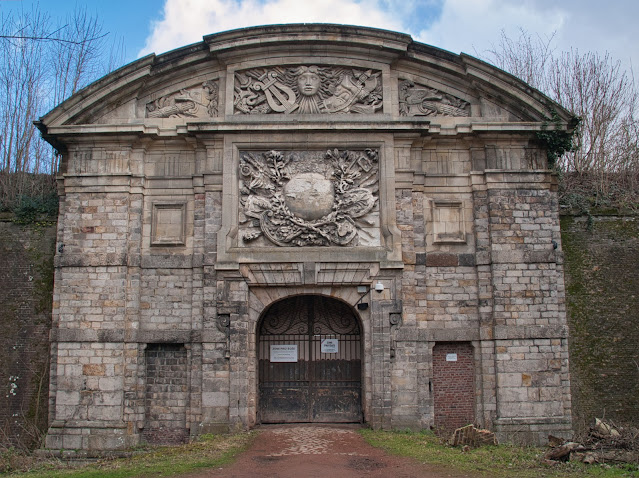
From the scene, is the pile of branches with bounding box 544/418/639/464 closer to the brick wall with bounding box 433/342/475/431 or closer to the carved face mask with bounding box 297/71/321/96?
the brick wall with bounding box 433/342/475/431

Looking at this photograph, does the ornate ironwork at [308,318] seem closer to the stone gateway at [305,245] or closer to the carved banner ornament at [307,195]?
the stone gateway at [305,245]

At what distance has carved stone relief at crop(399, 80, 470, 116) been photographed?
14070mm

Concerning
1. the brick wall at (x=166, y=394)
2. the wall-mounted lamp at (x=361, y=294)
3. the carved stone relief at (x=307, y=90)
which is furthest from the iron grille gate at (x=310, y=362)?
the carved stone relief at (x=307, y=90)

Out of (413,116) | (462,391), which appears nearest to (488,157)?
(413,116)

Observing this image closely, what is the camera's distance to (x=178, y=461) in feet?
35.2

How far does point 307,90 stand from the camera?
13883 millimetres

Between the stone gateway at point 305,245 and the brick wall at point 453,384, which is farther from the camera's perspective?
the brick wall at point 453,384

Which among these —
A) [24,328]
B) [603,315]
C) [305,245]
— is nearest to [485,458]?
[603,315]

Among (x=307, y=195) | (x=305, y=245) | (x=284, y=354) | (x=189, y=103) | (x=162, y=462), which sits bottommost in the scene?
(x=162, y=462)

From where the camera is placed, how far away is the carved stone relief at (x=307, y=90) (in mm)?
13914

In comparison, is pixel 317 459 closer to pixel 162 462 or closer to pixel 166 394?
pixel 162 462

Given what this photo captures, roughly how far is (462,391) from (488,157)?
4818mm

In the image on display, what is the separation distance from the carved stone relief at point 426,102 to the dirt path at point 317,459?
21.9 ft

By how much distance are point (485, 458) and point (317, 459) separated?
277cm
